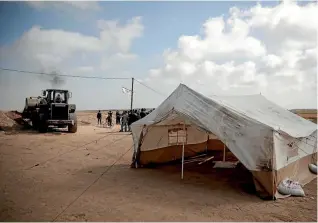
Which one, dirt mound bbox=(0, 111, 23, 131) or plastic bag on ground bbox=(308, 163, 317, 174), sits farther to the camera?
dirt mound bbox=(0, 111, 23, 131)

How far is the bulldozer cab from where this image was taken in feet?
70.2

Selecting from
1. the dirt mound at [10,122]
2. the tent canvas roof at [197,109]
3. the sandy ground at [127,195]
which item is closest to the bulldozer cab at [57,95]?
the dirt mound at [10,122]

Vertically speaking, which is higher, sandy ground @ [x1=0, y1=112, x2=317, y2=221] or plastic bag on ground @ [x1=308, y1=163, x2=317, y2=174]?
plastic bag on ground @ [x1=308, y1=163, x2=317, y2=174]

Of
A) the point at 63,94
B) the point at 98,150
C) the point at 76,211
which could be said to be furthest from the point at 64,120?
the point at 76,211

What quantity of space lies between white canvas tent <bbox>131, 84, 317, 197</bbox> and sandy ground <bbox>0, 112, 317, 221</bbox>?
681 mm

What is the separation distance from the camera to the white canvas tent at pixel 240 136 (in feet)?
23.2

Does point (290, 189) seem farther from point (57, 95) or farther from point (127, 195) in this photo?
point (57, 95)

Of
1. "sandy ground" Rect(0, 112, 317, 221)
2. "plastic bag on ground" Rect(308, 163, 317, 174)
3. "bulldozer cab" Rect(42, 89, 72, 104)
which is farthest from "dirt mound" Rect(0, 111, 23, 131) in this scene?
"plastic bag on ground" Rect(308, 163, 317, 174)

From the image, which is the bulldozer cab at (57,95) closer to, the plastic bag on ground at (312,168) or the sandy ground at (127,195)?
the sandy ground at (127,195)

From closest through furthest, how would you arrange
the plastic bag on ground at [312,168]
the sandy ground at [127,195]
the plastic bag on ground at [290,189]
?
the sandy ground at [127,195] → the plastic bag on ground at [290,189] → the plastic bag on ground at [312,168]

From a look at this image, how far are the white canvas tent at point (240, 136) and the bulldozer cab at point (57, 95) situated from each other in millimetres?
12985

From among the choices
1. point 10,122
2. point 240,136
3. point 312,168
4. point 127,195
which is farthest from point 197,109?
point 10,122

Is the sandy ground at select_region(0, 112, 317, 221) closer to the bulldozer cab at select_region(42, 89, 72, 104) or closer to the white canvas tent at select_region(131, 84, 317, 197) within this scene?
the white canvas tent at select_region(131, 84, 317, 197)

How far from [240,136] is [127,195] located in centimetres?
335
